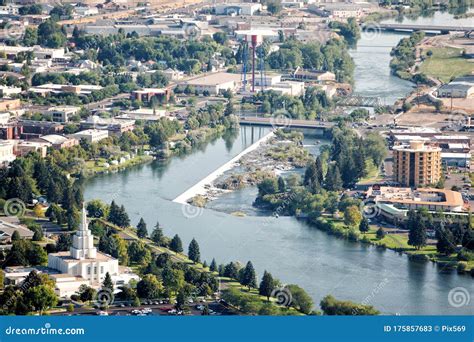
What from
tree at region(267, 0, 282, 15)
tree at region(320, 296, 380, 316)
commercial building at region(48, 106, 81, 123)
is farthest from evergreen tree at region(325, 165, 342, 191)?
tree at region(267, 0, 282, 15)

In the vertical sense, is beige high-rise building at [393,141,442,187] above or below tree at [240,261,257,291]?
below

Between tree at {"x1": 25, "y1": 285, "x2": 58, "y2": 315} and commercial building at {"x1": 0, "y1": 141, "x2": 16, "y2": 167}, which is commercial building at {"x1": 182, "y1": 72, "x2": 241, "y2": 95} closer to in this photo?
commercial building at {"x1": 0, "y1": 141, "x2": 16, "y2": 167}

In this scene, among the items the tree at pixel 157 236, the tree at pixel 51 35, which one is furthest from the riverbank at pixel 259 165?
the tree at pixel 51 35

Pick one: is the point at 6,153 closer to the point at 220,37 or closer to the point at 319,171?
the point at 319,171

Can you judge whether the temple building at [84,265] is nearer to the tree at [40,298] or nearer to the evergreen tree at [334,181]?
the tree at [40,298]

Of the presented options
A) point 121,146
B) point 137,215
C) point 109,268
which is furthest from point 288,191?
point 109,268

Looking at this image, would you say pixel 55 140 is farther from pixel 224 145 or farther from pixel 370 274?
pixel 370 274
